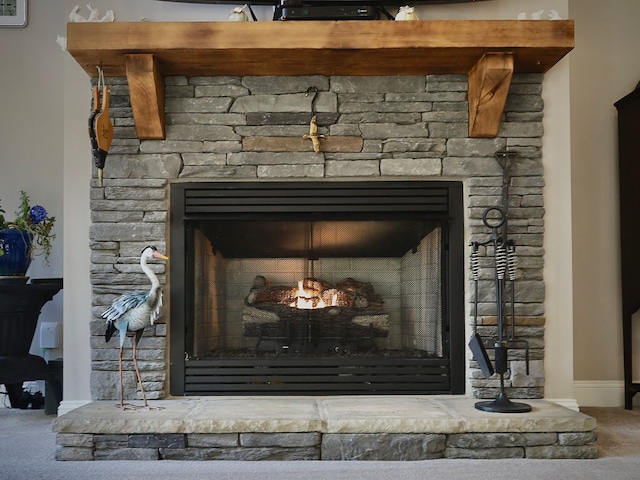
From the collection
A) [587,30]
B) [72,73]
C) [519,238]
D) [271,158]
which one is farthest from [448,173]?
[72,73]

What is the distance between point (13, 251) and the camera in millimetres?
3723

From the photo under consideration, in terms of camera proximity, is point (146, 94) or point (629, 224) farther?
point (629, 224)

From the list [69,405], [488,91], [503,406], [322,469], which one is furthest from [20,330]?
[488,91]

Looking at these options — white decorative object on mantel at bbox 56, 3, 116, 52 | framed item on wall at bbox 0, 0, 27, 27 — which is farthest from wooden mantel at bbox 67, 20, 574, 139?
framed item on wall at bbox 0, 0, 27, 27

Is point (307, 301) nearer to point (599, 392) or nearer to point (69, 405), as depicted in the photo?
point (69, 405)

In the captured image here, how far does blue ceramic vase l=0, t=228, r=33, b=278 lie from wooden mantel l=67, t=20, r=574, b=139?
0.91 metres

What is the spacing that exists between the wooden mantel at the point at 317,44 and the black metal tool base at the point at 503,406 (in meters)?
1.26

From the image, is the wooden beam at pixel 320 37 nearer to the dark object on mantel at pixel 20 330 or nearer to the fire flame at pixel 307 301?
the fire flame at pixel 307 301

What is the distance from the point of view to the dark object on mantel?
3676mm

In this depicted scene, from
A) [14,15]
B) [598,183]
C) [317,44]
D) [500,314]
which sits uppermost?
[14,15]

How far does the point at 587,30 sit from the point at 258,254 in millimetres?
2108

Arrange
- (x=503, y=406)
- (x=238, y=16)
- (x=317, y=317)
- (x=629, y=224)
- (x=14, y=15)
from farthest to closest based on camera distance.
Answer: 1. (x=14, y=15)
2. (x=629, y=224)
3. (x=317, y=317)
4. (x=238, y=16)
5. (x=503, y=406)

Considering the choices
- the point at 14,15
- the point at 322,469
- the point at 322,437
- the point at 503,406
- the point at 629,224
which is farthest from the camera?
the point at 14,15

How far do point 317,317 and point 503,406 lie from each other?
0.88 metres
